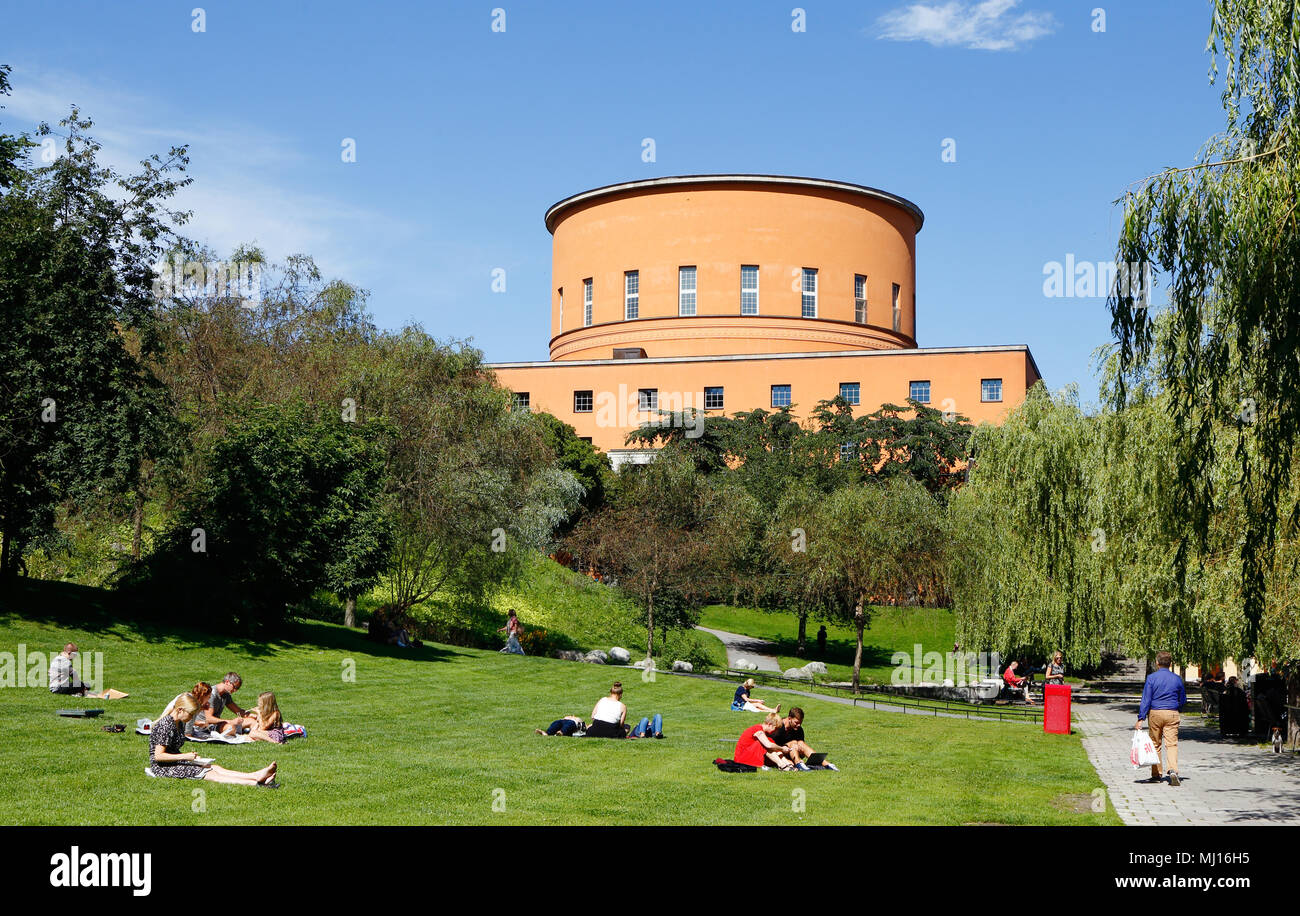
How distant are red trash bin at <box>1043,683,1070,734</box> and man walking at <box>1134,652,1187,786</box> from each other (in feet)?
21.8

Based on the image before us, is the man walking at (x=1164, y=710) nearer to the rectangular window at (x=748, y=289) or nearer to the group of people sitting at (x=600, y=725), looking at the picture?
the group of people sitting at (x=600, y=725)

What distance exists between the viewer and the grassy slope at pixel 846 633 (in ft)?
147

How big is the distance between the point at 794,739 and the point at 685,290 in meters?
54.7

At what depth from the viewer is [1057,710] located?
22844mm

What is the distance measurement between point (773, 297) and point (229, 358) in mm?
38252

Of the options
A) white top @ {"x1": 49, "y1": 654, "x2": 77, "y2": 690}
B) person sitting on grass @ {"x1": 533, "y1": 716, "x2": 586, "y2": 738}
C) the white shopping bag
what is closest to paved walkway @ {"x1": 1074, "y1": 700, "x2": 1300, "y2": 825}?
the white shopping bag

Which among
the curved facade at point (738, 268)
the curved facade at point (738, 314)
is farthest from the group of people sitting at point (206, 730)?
the curved facade at point (738, 268)

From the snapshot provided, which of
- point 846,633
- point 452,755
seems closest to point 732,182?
point 846,633

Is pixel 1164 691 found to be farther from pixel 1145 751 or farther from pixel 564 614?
pixel 564 614

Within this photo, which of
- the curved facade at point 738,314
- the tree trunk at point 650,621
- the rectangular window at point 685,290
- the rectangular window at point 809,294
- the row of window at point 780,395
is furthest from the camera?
the rectangular window at point 685,290

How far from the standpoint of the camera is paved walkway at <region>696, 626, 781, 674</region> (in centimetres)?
4020

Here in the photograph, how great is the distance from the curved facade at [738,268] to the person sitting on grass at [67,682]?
51.3m
